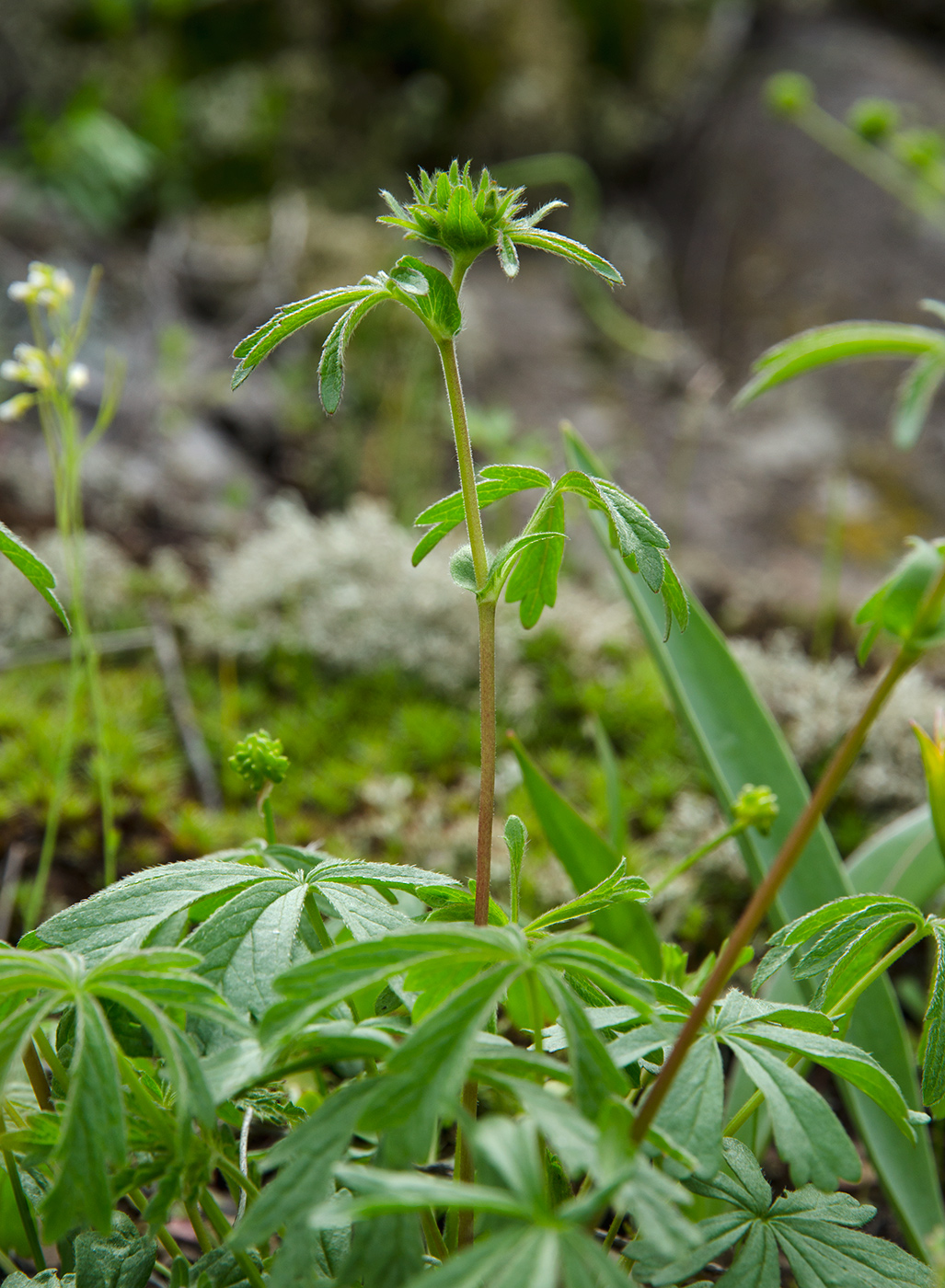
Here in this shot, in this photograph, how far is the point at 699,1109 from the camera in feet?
1.58

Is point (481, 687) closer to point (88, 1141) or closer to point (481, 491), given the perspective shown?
point (481, 491)

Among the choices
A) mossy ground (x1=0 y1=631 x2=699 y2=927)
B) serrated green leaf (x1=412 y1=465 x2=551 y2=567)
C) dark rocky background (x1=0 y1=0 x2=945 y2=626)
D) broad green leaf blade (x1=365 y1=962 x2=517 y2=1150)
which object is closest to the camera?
broad green leaf blade (x1=365 y1=962 x2=517 y2=1150)

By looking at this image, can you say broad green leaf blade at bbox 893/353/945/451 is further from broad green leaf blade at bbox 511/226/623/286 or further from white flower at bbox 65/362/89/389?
white flower at bbox 65/362/89/389

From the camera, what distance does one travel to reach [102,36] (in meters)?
3.38

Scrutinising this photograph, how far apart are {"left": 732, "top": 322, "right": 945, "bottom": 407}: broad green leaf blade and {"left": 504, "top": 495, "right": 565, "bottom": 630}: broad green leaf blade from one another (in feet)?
0.69

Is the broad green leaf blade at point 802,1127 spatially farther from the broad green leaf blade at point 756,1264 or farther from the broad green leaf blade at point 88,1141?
the broad green leaf blade at point 88,1141

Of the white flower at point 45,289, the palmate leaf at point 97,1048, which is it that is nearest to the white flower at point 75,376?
the white flower at point 45,289

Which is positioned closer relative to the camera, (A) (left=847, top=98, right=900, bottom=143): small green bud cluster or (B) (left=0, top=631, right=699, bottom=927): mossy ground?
(B) (left=0, top=631, right=699, bottom=927): mossy ground

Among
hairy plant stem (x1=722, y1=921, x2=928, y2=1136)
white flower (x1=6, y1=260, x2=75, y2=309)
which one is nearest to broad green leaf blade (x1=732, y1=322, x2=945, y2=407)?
hairy plant stem (x1=722, y1=921, x2=928, y2=1136)

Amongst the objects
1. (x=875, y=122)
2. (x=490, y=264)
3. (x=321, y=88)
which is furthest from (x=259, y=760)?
(x=321, y=88)

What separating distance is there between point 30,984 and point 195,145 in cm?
380

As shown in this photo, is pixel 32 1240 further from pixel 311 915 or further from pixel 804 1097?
pixel 804 1097

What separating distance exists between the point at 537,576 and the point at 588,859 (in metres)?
0.43

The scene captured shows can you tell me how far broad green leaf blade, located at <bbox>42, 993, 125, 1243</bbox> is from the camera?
0.43 m
